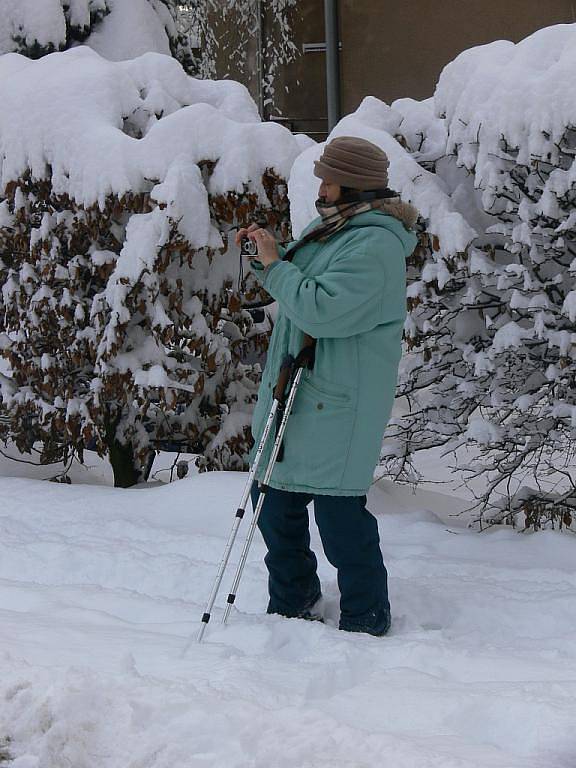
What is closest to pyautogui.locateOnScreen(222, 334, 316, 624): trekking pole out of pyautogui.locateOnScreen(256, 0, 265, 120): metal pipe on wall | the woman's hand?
the woman's hand

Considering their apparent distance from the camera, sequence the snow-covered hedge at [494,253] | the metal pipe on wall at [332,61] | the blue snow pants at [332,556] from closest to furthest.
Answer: the blue snow pants at [332,556], the snow-covered hedge at [494,253], the metal pipe on wall at [332,61]

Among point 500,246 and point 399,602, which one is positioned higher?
point 500,246

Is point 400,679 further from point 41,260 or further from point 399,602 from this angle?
point 41,260

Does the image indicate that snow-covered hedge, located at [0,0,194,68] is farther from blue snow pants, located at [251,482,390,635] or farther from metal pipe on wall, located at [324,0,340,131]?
blue snow pants, located at [251,482,390,635]

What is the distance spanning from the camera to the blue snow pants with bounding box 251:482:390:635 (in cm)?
355

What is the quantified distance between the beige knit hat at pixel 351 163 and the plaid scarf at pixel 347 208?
4cm

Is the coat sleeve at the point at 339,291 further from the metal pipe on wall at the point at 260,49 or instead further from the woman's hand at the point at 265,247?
the metal pipe on wall at the point at 260,49

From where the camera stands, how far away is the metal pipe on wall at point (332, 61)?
10492mm

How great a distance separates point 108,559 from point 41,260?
197cm

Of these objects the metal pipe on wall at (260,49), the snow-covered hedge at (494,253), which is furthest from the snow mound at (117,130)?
the metal pipe on wall at (260,49)

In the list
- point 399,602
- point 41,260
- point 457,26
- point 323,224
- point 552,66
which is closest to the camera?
point 323,224

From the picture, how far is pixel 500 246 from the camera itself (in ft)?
15.6

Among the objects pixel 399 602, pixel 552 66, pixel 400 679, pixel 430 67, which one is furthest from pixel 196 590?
pixel 430 67

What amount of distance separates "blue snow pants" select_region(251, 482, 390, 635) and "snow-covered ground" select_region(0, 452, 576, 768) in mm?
130
